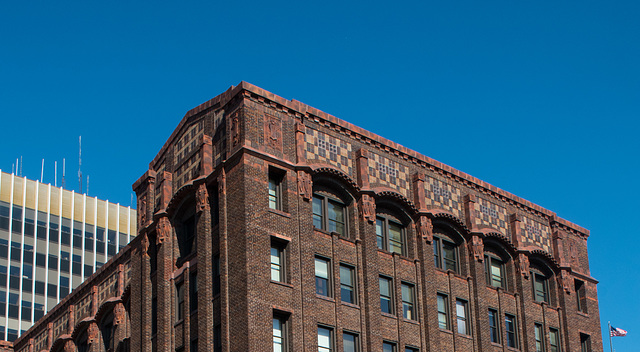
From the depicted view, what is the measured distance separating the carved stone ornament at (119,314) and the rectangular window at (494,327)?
20.4 meters

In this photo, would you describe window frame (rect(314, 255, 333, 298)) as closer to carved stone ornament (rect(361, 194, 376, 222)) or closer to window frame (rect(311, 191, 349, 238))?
window frame (rect(311, 191, 349, 238))

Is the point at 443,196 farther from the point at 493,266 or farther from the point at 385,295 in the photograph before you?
the point at 385,295

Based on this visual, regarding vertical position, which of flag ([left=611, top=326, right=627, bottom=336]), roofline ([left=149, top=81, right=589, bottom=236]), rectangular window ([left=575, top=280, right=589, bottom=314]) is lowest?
flag ([left=611, top=326, right=627, bottom=336])

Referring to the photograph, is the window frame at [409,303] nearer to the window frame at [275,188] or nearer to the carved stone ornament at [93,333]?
the window frame at [275,188]

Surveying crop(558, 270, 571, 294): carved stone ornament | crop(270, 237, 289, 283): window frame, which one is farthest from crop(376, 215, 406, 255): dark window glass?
crop(558, 270, 571, 294): carved stone ornament

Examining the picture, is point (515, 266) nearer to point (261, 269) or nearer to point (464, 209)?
point (464, 209)

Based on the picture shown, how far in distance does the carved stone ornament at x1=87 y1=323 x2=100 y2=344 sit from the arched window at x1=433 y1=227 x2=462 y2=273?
21.1m

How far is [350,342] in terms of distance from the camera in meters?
46.9

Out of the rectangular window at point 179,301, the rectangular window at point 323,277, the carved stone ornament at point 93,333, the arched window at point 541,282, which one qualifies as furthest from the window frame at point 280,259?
the carved stone ornament at point 93,333

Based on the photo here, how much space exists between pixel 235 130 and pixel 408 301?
478 inches

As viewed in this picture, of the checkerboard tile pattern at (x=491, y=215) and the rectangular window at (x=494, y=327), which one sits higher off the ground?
the checkerboard tile pattern at (x=491, y=215)

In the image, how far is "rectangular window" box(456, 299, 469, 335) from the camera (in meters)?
52.5

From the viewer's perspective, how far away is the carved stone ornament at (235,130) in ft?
155

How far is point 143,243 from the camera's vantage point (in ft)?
175
